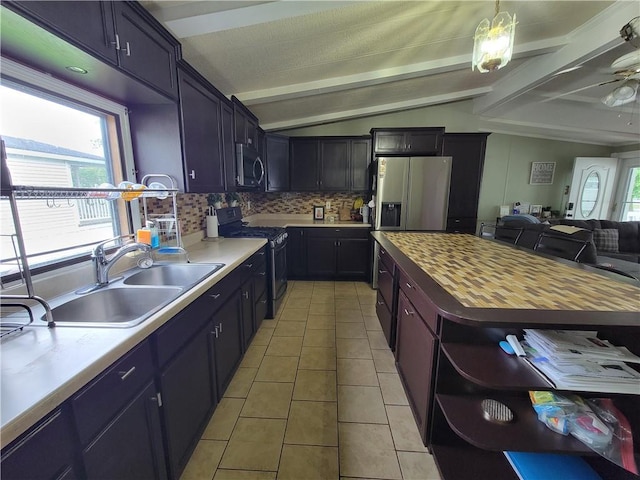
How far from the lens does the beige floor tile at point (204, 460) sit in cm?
127

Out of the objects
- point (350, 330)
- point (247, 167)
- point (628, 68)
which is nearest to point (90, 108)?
point (247, 167)

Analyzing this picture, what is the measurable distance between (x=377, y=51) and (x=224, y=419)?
320 cm

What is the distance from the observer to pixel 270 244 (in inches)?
107

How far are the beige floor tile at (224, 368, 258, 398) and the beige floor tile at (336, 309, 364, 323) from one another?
1.11m

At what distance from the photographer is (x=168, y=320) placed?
3.59ft

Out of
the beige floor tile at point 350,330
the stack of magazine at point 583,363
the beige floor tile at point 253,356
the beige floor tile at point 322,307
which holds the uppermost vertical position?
the stack of magazine at point 583,363

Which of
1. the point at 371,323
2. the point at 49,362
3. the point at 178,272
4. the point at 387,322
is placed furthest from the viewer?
the point at 371,323

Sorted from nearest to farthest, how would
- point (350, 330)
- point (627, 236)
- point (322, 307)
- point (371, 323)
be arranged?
point (350, 330) → point (371, 323) → point (322, 307) → point (627, 236)

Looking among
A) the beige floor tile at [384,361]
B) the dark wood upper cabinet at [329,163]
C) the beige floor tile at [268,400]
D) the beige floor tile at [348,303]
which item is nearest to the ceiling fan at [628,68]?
the dark wood upper cabinet at [329,163]

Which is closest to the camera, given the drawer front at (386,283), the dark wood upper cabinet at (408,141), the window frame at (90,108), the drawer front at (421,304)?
the window frame at (90,108)

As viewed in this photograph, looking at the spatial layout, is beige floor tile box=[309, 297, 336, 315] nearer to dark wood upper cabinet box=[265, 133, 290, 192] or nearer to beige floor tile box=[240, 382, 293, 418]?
beige floor tile box=[240, 382, 293, 418]

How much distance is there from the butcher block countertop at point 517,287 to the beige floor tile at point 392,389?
92 cm

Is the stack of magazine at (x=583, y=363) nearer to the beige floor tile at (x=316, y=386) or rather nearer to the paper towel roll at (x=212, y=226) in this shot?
the beige floor tile at (x=316, y=386)

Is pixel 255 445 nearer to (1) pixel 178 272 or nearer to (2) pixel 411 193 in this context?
(1) pixel 178 272
